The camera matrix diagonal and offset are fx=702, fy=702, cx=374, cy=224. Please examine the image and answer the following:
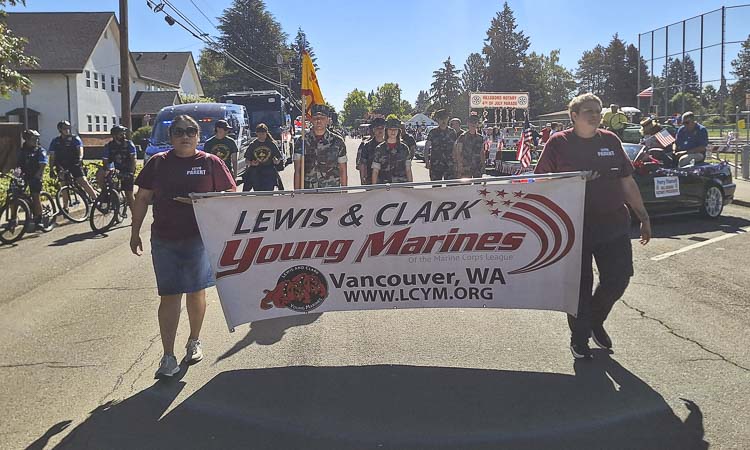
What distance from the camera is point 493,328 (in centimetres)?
626

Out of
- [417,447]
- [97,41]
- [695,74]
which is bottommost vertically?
[417,447]

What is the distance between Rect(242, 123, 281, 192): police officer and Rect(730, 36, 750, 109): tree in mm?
22534

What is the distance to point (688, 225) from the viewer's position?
39.8ft

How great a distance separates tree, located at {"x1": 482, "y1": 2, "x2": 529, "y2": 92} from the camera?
99125 mm

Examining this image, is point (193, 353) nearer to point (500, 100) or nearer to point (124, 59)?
point (124, 59)

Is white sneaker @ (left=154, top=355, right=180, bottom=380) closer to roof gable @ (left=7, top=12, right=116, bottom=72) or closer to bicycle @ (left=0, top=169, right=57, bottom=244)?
bicycle @ (left=0, top=169, right=57, bottom=244)

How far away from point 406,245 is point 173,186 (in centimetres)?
175

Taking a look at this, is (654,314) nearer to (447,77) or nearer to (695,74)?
(695,74)

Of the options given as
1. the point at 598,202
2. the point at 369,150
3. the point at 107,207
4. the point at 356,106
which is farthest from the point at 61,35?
the point at 356,106

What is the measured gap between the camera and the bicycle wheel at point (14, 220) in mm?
11758

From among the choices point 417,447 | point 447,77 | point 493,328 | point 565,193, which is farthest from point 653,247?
point 447,77

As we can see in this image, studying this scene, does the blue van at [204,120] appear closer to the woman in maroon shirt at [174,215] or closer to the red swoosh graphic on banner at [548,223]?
the woman in maroon shirt at [174,215]

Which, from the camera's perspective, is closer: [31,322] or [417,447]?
[417,447]

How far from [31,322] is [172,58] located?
71.6 meters
